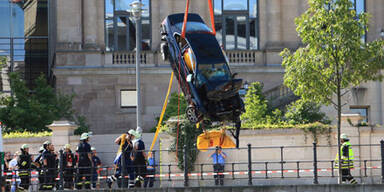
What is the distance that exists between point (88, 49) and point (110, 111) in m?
3.37

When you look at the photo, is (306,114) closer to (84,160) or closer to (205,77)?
(84,160)

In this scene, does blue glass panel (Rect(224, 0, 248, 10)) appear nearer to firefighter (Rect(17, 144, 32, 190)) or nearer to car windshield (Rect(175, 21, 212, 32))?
firefighter (Rect(17, 144, 32, 190))

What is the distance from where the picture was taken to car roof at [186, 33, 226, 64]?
62.1ft

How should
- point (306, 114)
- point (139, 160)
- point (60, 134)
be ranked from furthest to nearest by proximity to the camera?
point (306, 114) < point (60, 134) < point (139, 160)

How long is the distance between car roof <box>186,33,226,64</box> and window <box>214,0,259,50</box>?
2155 cm

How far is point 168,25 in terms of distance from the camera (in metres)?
20.6

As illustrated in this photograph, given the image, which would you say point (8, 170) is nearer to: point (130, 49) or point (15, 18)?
point (130, 49)

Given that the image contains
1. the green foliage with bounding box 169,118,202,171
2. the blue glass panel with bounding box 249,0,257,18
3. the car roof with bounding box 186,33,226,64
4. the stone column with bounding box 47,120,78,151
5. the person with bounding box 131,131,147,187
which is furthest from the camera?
the blue glass panel with bounding box 249,0,257,18

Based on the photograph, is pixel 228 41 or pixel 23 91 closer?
pixel 23 91

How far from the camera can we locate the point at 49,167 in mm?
22891

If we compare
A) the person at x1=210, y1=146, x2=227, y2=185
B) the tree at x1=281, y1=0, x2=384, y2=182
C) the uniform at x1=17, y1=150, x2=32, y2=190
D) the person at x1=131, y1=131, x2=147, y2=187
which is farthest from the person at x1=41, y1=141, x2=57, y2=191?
the tree at x1=281, y1=0, x2=384, y2=182

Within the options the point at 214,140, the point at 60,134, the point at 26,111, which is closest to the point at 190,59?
the point at 214,140

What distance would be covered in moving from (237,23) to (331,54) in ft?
54.4

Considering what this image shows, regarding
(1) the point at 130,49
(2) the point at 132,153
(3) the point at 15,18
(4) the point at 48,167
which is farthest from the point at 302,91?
(3) the point at 15,18
